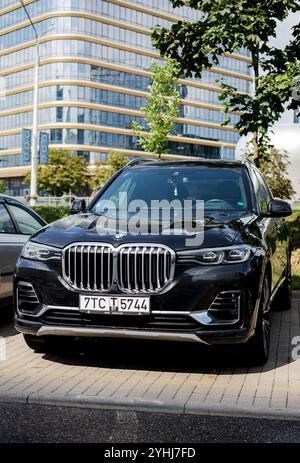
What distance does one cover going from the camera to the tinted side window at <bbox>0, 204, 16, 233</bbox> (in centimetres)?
687

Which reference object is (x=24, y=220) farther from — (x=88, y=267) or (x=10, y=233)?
(x=88, y=267)

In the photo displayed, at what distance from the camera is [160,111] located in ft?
144

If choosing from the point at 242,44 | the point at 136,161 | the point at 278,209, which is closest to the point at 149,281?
the point at 278,209

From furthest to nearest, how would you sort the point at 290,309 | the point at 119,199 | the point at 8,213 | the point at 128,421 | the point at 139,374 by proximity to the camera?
the point at 290,309 < the point at 8,213 < the point at 119,199 < the point at 139,374 < the point at 128,421

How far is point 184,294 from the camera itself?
441 cm

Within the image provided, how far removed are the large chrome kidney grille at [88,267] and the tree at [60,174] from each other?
197ft

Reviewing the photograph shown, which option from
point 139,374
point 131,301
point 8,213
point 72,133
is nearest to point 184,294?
point 131,301

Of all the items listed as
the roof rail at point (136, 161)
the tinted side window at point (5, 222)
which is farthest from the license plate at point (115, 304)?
the tinted side window at point (5, 222)

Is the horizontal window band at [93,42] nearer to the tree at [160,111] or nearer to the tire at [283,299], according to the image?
the tree at [160,111]

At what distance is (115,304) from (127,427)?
1054 mm

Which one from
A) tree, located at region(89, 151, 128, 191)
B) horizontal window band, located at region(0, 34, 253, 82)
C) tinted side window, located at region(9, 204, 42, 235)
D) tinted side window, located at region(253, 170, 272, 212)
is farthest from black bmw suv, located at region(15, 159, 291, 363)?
horizontal window band, located at region(0, 34, 253, 82)

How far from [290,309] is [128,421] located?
453 centimetres

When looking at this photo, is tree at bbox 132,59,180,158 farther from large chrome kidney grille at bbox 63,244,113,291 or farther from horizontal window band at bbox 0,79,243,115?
large chrome kidney grille at bbox 63,244,113,291
